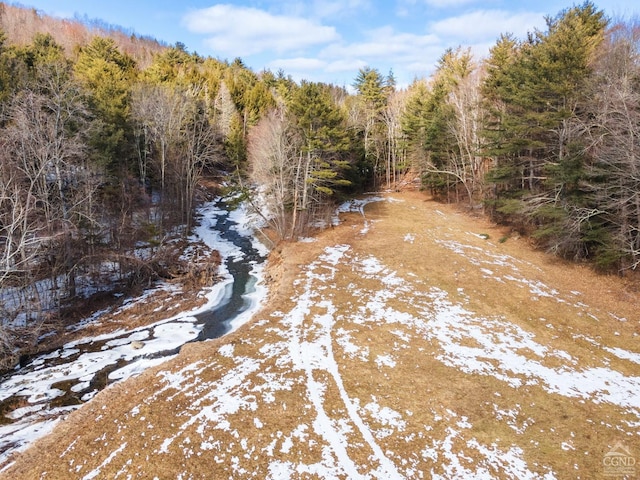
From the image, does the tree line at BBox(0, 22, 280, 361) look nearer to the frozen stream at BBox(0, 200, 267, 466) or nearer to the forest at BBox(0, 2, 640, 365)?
the forest at BBox(0, 2, 640, 365)

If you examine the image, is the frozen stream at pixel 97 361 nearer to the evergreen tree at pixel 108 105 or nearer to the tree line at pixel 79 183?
the tree line at pixel 79 183

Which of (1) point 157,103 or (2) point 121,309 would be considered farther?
(1) point 157,103

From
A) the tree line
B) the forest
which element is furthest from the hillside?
the tree line

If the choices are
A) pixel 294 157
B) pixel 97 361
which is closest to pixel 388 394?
pixel 97 361

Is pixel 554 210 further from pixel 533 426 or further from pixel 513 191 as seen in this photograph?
pixel 533 426

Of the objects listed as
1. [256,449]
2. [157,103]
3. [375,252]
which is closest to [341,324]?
[256,449]

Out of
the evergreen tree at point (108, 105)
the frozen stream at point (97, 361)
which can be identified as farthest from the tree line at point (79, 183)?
the frozen stream at point (97, 361)
